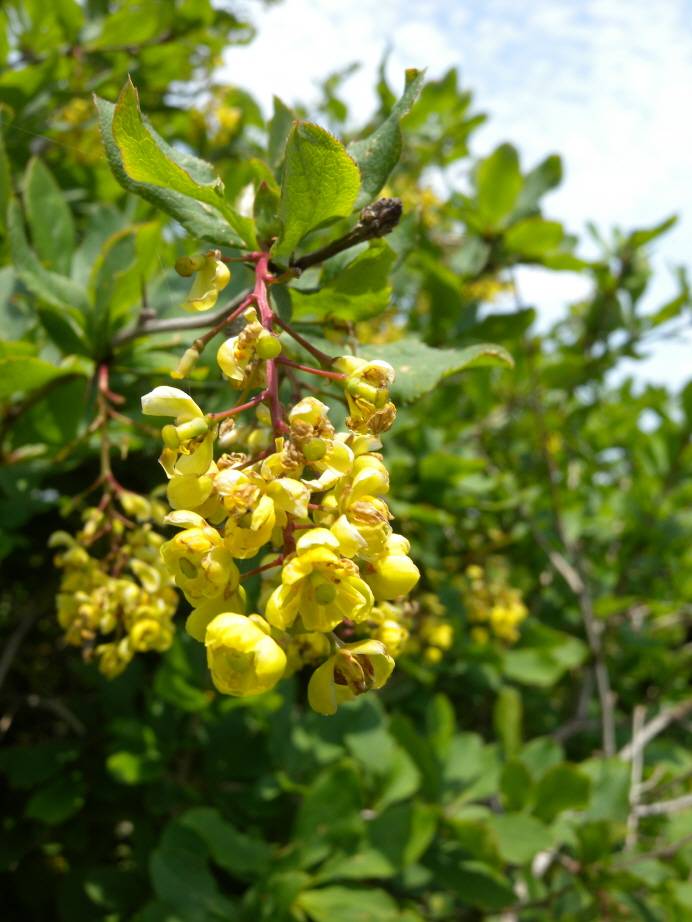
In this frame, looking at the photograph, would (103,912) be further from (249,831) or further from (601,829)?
(601,829)

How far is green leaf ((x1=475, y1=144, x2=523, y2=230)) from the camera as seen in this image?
1981mm

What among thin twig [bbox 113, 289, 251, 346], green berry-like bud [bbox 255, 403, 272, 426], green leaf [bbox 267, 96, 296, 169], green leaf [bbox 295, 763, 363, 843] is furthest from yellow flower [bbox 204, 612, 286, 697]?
green leaf [bbox 295, 763, 363, 843]

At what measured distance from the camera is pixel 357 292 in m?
0.99

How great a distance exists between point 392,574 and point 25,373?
72cm

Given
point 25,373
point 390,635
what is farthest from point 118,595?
point 390,635

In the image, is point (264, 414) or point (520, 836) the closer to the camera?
point (264, 414)

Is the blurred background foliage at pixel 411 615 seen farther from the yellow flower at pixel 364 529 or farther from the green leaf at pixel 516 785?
the yellow flower at pixel 364 529

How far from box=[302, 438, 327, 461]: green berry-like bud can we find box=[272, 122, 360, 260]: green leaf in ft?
0.95

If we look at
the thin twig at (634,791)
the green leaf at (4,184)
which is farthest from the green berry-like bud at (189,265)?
the thin twig at (634,791)

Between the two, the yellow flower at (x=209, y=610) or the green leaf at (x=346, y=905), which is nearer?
the yellow flower at (x=209, y=610)

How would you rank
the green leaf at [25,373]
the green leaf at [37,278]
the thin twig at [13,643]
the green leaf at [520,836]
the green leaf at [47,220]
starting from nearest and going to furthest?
the green leaf at [25,373] → the green leaf at [37,278] → the green leaf at [47,220] → the thin twig at [13,643] → the green leaf at [520,836]

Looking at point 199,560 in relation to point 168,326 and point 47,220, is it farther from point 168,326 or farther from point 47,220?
point 47,220

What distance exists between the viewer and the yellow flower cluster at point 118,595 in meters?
1.21

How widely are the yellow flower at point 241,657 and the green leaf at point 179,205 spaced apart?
0.46 metres
